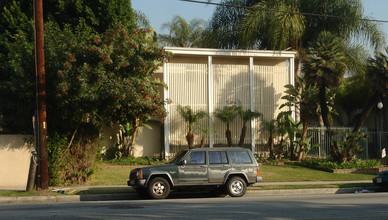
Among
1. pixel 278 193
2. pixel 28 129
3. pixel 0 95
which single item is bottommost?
pixel 278 193

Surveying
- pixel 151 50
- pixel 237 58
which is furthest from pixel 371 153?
pixel 151 50

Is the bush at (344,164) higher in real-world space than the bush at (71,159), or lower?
lower

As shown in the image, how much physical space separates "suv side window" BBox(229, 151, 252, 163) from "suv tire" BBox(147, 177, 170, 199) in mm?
2353

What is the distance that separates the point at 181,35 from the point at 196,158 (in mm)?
26280

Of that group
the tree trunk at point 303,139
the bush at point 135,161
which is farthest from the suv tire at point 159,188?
the tree trunk at point 303,139

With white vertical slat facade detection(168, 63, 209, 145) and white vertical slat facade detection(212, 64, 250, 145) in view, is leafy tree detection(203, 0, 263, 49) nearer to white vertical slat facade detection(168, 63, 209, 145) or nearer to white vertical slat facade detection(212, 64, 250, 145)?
white vertical slat facade detection(212, 64, 250, 145)

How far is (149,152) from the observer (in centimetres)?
2523

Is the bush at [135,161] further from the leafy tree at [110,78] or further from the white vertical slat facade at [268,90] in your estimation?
the leafy tree at [110,78]

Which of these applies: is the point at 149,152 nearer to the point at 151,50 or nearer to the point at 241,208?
the point at 151,50

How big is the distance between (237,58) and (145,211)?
1751cm

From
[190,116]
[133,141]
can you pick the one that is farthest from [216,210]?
[133,141]

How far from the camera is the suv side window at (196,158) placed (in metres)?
13.3

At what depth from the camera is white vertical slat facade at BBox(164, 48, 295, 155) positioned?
24219 mm

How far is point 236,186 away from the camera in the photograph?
13.6m
